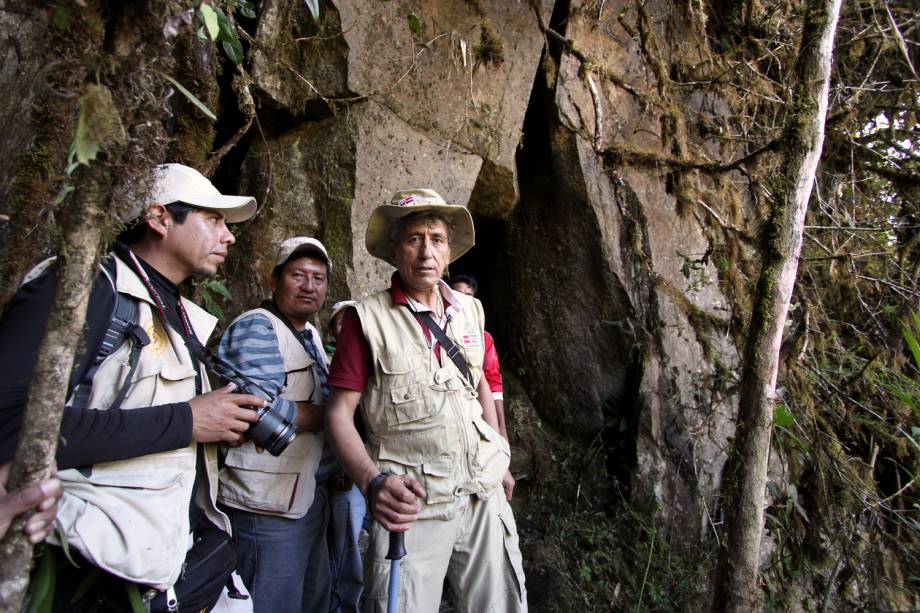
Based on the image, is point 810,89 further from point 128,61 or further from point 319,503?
point 319,503

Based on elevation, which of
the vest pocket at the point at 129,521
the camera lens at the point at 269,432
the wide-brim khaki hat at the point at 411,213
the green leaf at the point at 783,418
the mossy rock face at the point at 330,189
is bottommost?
the vest pocket at the point at 129,521

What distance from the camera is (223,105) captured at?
175 inches

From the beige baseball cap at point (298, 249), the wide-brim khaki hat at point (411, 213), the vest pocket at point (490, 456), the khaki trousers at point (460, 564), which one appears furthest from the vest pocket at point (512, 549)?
the beige baseball cap at point (298, 249)

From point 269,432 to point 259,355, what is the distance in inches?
16.2

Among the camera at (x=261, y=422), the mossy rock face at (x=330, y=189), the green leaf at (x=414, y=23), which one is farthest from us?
the green leaf at (x=414, y=23)

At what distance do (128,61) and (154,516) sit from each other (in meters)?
1.22

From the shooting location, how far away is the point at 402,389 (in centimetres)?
230

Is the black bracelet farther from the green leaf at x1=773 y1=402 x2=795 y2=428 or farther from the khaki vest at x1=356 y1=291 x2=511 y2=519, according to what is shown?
the green leaf at x1=773 y1=402 x2=795 y2=428

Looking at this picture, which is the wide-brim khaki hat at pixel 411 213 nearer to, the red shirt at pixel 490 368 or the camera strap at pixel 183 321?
the red shirt at pixel 490 368

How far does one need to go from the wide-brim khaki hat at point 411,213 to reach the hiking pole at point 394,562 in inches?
47.2

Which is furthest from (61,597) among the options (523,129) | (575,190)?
(523,129)

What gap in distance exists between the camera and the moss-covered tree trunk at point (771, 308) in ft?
8.39

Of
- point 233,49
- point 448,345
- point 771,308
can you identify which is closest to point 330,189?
point 233,49

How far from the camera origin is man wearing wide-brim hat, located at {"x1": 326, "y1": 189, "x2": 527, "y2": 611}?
224cm
